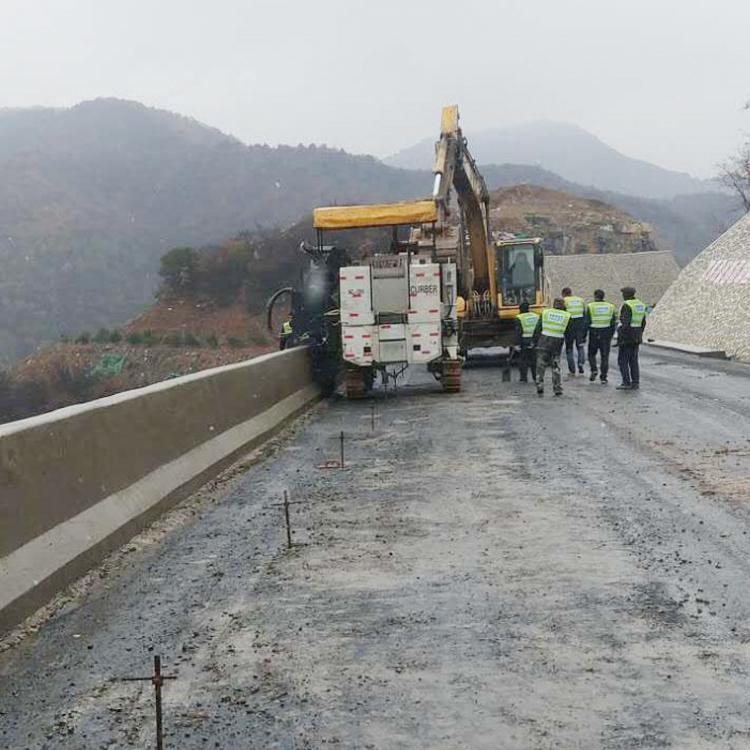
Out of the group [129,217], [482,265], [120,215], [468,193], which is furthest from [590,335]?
[120,215]

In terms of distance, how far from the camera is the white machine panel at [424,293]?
16.6 meters

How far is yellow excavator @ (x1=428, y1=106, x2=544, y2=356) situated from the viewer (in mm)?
23203

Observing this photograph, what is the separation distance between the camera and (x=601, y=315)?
18672 mm

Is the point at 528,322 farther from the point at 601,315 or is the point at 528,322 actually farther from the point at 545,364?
the point at 545,364

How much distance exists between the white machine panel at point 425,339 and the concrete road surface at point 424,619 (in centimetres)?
716

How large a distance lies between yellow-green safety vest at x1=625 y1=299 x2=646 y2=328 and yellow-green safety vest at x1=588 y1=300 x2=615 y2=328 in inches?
39.1

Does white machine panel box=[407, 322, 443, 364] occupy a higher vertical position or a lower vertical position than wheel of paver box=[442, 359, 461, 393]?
higher

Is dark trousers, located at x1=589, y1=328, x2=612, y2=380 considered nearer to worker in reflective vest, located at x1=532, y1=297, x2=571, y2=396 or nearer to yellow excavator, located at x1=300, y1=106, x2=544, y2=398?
worker in reflective vest, located at x1=532, y1=297, x2=571, y2=396

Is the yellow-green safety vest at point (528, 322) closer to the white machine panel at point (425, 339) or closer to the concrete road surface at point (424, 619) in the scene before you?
the white machine panel at point (425, 339)

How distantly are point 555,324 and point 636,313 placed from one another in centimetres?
146

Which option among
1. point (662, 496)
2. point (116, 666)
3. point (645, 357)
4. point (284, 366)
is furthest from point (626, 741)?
point (645, 357)

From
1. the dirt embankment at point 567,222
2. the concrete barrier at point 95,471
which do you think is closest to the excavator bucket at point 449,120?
the concrete barrier at point 95,471

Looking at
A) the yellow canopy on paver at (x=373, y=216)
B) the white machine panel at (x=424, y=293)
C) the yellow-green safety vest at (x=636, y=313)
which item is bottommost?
the yellow-green safety vest at (x=636, y=313)

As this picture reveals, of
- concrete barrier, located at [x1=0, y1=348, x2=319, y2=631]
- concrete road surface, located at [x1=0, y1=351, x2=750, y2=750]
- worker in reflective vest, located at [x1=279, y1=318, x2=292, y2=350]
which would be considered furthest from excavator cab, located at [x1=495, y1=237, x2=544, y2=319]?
concrete road surface, located at [x1=0, y1=351, x2=750, y2=750]
